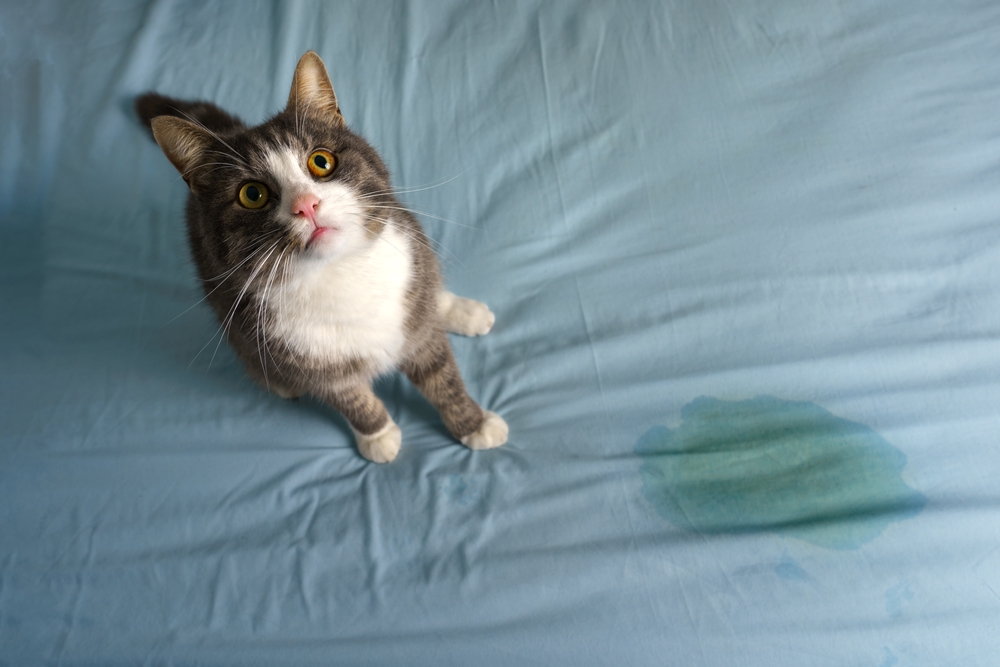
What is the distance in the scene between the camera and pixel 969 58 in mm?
1557

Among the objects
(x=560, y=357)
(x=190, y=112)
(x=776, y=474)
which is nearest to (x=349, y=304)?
(x=560, y=357)

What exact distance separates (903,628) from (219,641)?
3.62ft

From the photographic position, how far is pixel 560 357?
1.35 meters

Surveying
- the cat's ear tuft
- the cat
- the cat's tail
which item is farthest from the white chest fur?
the cat's tail

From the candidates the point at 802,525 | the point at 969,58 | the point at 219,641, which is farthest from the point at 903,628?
the point at 969,58

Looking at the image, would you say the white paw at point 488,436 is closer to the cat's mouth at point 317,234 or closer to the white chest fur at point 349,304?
the white chest fur at point 349,304

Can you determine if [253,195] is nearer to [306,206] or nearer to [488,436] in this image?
[306,206]

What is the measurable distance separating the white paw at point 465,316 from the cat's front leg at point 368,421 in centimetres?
27

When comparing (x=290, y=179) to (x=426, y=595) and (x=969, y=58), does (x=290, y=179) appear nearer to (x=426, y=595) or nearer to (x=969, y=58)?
(x=426, y=595)

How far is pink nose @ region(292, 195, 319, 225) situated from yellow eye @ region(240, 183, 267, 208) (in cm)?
10

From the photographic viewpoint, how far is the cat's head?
0.90m

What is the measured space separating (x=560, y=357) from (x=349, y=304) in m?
0.52

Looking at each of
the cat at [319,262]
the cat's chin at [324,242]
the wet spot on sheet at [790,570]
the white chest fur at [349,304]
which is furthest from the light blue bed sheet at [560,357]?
the cat's chin at [324,242]

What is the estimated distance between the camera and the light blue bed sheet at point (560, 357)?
1022mm
